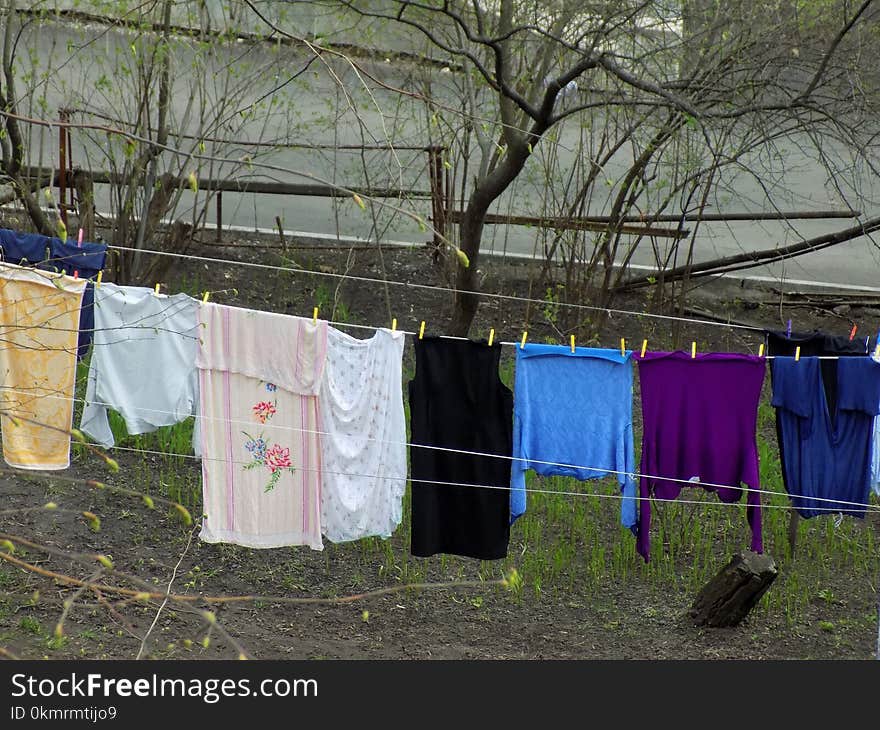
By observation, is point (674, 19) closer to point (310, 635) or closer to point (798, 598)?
point (798, 598)

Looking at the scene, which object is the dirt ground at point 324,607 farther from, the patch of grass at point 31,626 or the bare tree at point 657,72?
the bare tree at point 657,72

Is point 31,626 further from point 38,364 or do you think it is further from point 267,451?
point 267,451

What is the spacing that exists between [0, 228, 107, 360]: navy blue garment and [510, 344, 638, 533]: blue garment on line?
2368mm

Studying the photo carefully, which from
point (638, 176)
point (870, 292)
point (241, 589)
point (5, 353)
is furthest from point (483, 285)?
point (5, 353)

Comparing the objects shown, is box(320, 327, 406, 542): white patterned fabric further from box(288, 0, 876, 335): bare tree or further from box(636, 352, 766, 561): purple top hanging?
box(288, 0, 876, 335): bare tree

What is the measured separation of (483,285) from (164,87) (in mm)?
3165

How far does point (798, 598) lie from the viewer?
22.0ft

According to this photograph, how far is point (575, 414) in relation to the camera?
5449 mm

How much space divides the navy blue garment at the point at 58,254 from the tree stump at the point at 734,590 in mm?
3567

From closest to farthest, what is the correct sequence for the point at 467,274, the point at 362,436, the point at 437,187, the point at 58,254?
the point at 362,436
the point at 58,254
the point at 467,274
the point at 437,187

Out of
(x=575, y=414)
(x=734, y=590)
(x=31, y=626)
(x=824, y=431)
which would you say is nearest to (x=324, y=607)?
(x=31, y=626)

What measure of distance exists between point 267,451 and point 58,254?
162 centimetres

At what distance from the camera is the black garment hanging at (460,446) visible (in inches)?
215

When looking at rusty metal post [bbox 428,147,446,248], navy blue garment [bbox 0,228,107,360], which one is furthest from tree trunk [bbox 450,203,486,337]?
navy blue garment [bbox 0,228,107,360]
